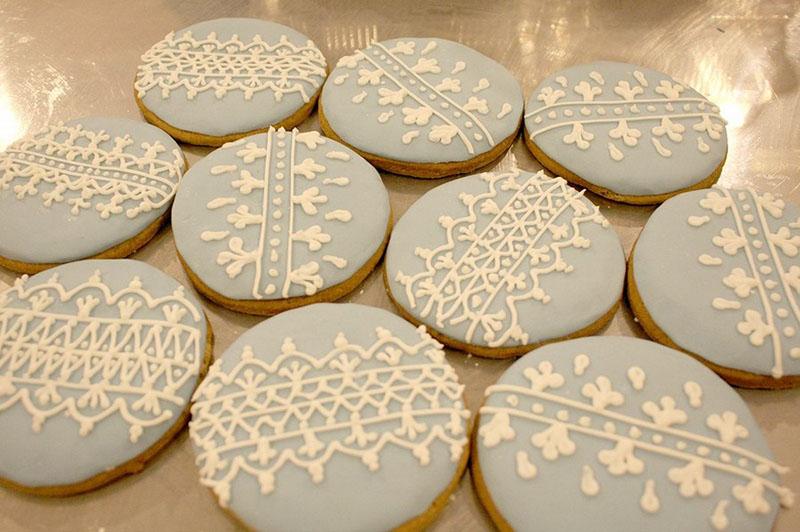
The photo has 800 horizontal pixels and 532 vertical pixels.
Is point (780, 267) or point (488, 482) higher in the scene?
point (780, 267)

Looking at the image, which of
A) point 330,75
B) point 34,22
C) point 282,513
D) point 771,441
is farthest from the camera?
point 34,22

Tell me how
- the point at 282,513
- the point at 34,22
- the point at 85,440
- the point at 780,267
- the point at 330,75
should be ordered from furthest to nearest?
the point at 34,22 → the point at 330,75 → the point at 780,267 → the point at 85,440 → the point at 282,513

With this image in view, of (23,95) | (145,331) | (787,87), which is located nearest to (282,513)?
(145,331)

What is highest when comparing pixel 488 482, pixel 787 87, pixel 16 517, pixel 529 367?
pixel 787 87

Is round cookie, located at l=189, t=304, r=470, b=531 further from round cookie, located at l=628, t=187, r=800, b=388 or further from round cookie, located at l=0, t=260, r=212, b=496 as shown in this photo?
round cookie, located at l=628, t=187, r=800, b=388

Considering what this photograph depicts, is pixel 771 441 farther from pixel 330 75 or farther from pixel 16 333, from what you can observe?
pixel 16 333

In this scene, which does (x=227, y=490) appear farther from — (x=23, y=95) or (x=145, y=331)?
(x=23, y=95)

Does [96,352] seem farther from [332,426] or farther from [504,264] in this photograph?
[504,264]

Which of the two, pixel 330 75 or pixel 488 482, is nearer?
pixel 488 482
